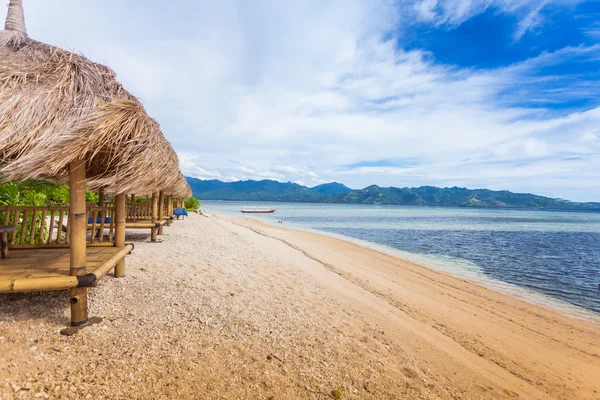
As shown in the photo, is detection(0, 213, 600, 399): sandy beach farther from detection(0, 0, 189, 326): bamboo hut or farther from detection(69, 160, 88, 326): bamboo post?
detection(0, 0, 189, 326): bamboo hut

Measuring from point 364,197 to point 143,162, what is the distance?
18307 centimetres

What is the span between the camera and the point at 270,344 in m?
3.79

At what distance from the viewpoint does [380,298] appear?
6.82m

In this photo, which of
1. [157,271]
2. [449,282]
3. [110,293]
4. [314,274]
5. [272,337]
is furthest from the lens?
[449,282]

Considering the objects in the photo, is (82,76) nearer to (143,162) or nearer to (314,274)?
(143,162)

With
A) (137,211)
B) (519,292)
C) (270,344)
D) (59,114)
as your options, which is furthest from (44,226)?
(519,292)

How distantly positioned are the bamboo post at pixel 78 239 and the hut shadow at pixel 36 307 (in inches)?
9.1

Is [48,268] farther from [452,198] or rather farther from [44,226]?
[452,198]

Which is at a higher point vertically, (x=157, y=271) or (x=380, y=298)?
(x=157, y=271)

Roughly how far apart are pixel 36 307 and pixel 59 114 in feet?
8.18

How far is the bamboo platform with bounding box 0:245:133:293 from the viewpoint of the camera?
3317mm

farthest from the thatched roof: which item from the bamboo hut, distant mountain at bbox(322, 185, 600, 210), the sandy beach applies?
distant mountain at bbox(322, 185, 600, 210)

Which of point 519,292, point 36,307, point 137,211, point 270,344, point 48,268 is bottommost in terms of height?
point 519,292

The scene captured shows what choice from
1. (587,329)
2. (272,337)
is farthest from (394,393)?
(587,329)
